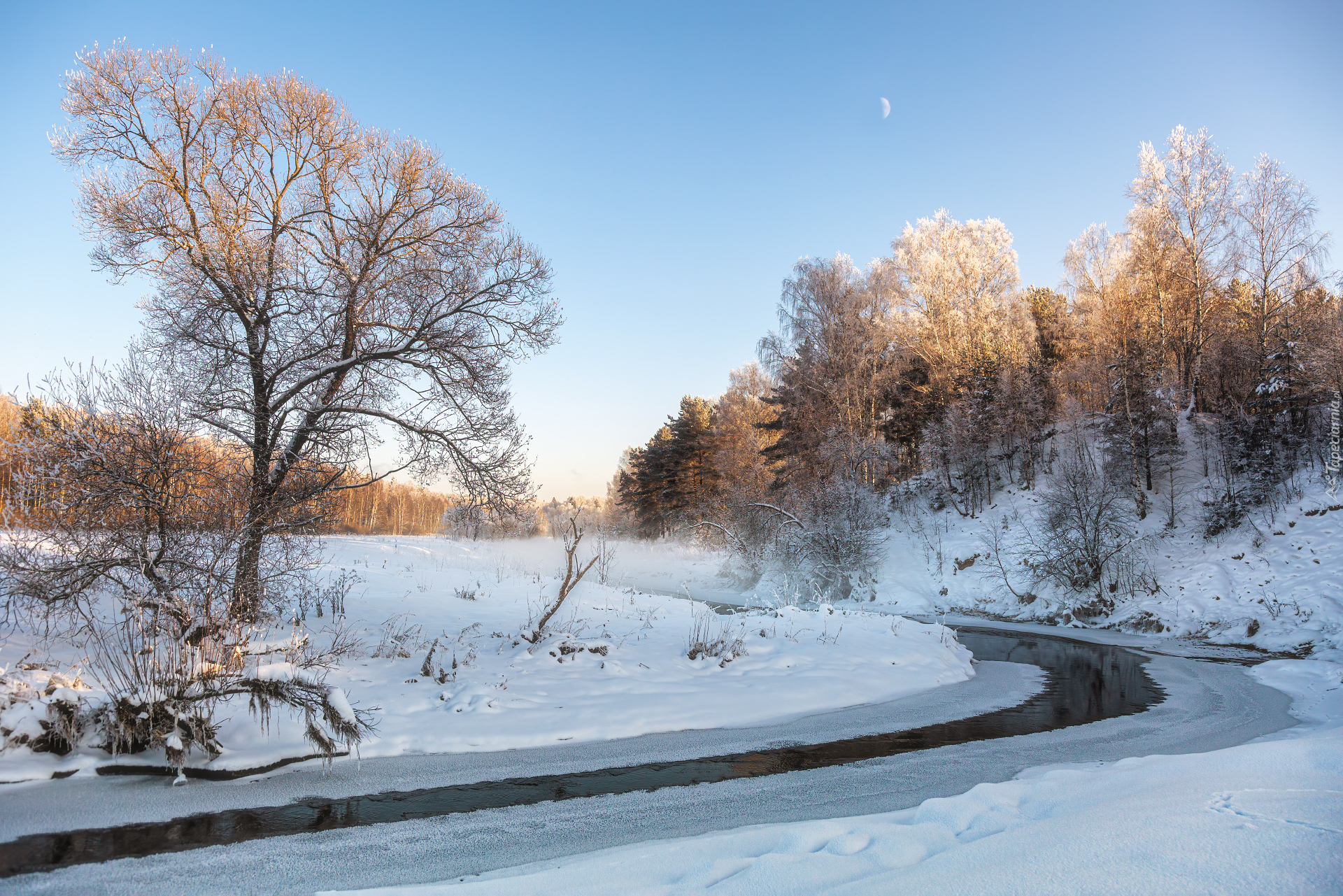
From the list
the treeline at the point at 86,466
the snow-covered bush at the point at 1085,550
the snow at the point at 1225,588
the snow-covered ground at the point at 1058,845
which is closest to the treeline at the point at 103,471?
the treeline at the point at 86,466

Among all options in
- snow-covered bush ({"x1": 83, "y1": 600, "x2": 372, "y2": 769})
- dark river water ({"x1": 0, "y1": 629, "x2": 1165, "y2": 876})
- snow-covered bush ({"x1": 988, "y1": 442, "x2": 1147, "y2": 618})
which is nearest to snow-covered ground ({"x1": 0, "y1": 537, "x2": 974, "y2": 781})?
snow-covered bush ({"x1": 83, "y1": 600, "x2": 372, "y2": 769})

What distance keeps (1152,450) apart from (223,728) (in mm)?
23448

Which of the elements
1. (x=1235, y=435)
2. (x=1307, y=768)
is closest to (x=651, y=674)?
(x=1307, y=768)

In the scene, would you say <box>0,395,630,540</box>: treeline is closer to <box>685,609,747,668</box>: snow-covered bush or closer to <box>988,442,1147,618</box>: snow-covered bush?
<box>685,609,747,668</box>: snow-covered bush

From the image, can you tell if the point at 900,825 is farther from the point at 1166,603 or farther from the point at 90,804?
the point at 1166,603

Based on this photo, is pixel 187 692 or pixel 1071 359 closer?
pixel 187 692

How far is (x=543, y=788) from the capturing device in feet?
16.8

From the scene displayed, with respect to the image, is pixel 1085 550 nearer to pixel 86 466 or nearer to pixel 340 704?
pixel 340 704

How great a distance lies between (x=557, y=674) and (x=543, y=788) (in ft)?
9.65

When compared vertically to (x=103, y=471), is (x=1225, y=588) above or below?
below

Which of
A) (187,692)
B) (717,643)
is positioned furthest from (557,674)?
(187,692)

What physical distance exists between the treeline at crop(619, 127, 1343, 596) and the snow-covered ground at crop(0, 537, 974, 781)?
11.3 m

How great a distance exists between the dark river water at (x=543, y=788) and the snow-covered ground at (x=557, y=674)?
1.03 metres

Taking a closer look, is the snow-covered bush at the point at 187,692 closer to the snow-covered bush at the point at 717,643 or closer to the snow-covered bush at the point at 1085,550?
the snow-covered bush at the point at 717,643
